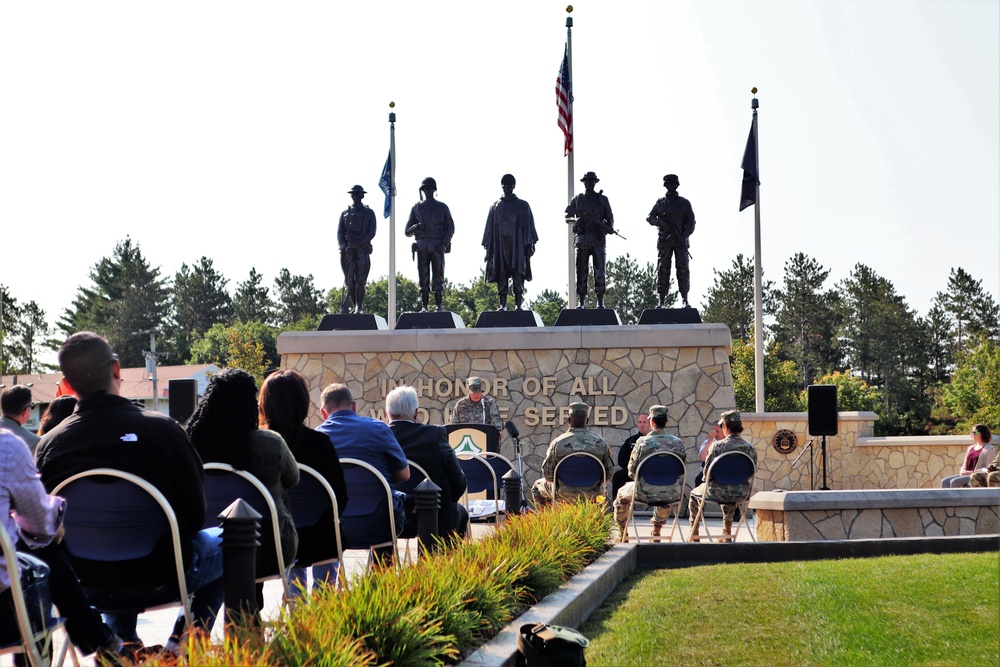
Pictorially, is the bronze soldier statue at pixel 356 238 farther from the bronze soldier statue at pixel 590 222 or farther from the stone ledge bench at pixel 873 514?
the stone ledge bench at pixel 873 514

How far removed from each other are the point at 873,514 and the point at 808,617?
466 centimetres

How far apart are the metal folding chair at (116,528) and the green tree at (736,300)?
71906mm

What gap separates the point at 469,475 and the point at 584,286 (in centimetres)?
1023

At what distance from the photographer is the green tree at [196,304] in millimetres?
93875

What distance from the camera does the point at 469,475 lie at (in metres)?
8.99

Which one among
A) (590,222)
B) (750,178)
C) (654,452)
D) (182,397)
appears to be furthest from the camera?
(750,178)

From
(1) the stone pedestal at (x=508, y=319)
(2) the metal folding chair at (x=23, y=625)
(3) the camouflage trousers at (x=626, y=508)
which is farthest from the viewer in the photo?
(1) the stone pedestal at (x=508, y=319)

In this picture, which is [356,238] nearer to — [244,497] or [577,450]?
[577,450]

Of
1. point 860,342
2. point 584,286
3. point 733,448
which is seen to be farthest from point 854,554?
point 860,342

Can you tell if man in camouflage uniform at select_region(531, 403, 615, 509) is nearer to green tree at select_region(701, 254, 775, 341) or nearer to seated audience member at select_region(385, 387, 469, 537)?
seated audience member at select_region(385, 387, 469, 537)

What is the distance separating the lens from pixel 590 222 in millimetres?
18219

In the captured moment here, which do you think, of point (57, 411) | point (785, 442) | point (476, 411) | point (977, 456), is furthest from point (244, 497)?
point (785, 442)

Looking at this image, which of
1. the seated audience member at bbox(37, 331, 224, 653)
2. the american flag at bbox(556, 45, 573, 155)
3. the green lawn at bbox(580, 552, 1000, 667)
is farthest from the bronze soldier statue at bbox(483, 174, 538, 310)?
the seated audience member at bbox(37, 331, 224, 653)

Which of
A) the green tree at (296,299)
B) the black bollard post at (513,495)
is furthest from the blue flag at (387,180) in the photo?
the green tree at (296,299)
